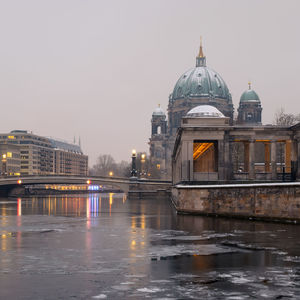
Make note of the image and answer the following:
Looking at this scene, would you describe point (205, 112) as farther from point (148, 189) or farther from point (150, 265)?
point (150, 265)

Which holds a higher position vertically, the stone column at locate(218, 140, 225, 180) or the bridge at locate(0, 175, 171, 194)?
the stone column at locate(218, 140, 225, 180)

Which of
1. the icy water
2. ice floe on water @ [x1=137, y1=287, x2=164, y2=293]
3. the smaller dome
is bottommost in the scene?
ice floe on water @ [x1=137, y1=287, x2=164, y2=293]

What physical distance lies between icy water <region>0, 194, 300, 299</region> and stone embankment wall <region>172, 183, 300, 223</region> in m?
5.53

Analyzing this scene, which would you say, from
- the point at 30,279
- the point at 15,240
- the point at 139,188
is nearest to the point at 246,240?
the point at 15,240

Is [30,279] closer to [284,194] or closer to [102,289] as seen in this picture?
→ [102,289]

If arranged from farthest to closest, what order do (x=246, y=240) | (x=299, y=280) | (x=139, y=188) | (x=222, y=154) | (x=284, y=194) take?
(x=139, y=188)
(x=222, y=154)
(x=284, y=194)
(x=246, y=240)
(x=299, y=280)

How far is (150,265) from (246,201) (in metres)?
20.1

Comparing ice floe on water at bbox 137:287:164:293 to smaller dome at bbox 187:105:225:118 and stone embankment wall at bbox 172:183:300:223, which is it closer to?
stone embankment wall at bbox 172:183:300:223

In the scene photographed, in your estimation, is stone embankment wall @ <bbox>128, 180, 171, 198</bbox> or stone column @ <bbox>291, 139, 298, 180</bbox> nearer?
stone column @ <bbox>291, 139, 298, 180</bbox>

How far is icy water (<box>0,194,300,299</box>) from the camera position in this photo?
1273 cm

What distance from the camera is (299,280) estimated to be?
14.0 meters

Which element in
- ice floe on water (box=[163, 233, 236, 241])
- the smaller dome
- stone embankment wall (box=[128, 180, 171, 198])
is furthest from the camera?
stone embankment wall (box=[128, 180, 171, 198])

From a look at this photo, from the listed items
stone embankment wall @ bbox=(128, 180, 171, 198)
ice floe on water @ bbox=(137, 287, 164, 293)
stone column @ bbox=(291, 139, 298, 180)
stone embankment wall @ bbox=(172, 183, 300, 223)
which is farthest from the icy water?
stone embankment wall @ bbox=(128, 180, 171, 198)

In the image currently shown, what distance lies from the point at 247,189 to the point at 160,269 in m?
20.8
